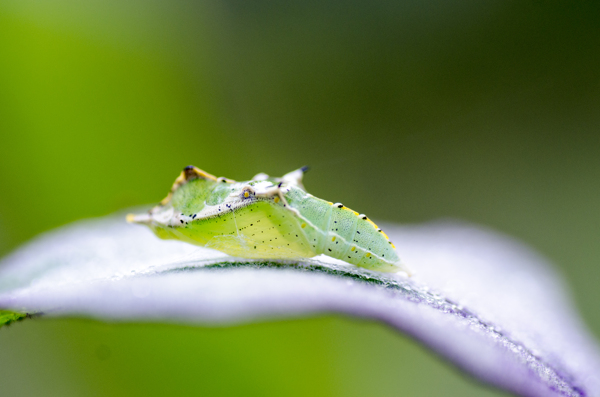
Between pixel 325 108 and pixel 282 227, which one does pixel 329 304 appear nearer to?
pixel 282 227

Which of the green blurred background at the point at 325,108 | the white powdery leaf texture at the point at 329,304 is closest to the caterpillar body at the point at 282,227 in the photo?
the white powdery leaf texture at the point at 329,304

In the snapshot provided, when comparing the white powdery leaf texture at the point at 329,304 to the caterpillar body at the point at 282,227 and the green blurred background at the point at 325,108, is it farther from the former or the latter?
the green blurred background at the point at 325,108

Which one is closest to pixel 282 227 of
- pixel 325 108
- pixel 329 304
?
pixel 329 304

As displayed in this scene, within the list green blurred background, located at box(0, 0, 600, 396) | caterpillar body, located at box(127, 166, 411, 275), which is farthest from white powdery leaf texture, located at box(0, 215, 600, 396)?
green blurred background, located at box(0, 0, 600, 396)

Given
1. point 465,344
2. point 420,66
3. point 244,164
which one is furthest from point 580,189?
point 465,344

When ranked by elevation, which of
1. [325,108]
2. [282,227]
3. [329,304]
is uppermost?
[325,108]

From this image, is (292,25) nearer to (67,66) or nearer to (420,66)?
(420,66)
